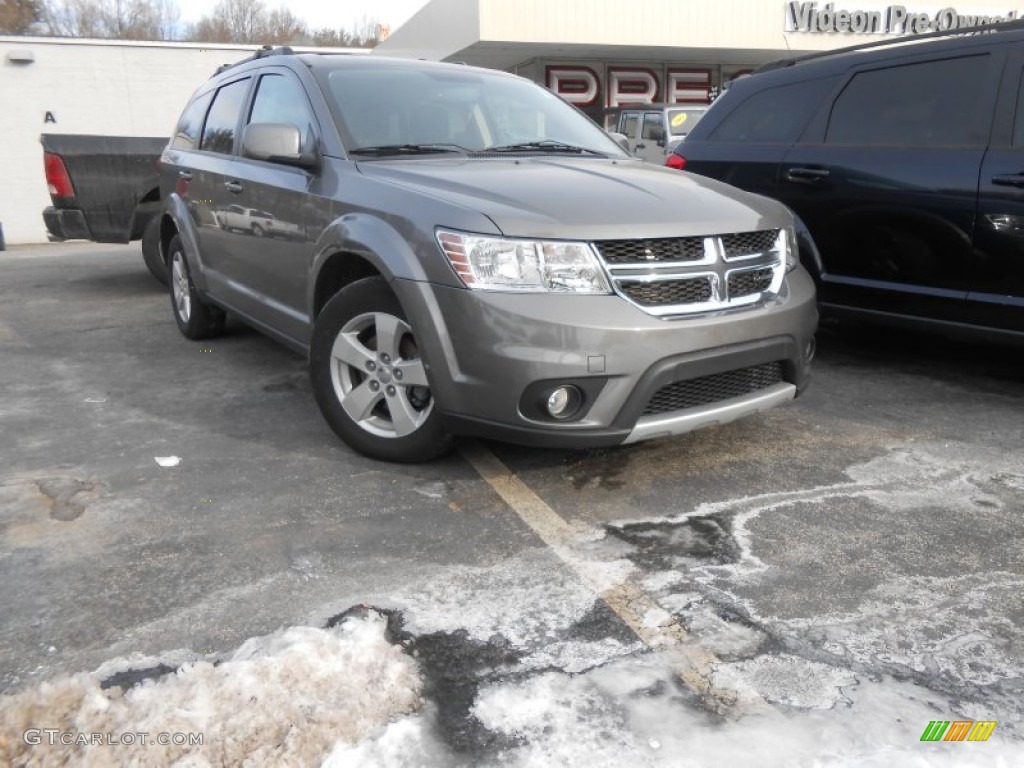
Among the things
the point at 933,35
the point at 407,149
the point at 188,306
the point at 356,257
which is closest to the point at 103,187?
the point at 188,306

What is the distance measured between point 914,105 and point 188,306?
4783 millimetres

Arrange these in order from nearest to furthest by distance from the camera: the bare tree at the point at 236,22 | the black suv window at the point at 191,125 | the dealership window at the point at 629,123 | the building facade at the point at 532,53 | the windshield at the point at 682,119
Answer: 1. the black suv window at the point at 191,125
2. the windshield at the point at 682,119
3. the dealership window at the point at 629,123
4. the building facade at the point at 532,53
5. the bare tree at the point at 236,22

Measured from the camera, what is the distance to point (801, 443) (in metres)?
4.01

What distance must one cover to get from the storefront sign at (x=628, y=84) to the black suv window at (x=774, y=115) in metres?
17.9

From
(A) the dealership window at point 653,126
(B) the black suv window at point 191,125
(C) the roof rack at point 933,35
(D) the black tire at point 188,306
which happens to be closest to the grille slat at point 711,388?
(C) the roof rack at point 933,35

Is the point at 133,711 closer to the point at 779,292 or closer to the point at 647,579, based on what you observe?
the point at 647,579

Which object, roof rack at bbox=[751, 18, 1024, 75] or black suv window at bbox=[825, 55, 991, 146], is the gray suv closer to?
black suv window at bbox=[825, 55, 991, 146]

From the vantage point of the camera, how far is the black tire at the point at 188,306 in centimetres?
597

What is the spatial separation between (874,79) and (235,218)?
3722 millimetres

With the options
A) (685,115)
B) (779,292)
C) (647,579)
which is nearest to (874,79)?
(779,292)

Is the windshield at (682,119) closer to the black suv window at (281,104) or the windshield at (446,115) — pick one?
the windshield at (446,115)

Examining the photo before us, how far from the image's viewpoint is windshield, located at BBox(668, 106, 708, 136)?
13773 millimetres

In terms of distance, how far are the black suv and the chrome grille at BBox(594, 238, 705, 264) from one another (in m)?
1.93

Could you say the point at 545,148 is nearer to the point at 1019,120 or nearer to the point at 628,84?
the point at 1019,120
